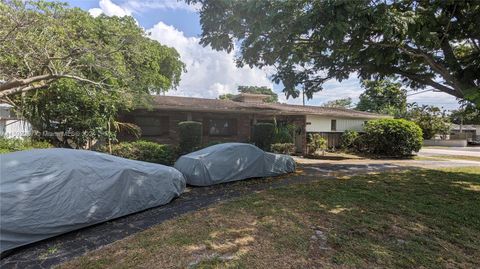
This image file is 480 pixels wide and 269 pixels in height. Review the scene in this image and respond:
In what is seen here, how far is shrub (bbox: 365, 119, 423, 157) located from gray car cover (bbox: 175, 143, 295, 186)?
9.56 m

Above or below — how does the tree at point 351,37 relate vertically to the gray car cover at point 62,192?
above

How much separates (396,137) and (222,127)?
10131mm

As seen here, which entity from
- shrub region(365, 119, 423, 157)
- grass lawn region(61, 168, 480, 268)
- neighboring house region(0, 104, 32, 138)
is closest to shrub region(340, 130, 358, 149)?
shrub region(365, 119, 423, 157)

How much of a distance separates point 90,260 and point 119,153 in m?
7.57

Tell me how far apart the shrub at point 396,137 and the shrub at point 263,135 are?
262 inches

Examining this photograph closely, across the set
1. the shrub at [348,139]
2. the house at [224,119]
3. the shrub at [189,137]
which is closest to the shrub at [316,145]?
the house at [224,119]

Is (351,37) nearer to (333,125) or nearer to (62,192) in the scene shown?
(62,192)

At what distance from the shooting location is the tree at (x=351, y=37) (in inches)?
225

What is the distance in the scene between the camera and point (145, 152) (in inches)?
434

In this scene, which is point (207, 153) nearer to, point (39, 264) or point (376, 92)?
point (39, 264)

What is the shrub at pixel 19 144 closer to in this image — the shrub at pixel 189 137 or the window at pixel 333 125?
the shrub at pixel 189 137

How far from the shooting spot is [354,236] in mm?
4668

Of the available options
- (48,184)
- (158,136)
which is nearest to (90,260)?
(48,184)

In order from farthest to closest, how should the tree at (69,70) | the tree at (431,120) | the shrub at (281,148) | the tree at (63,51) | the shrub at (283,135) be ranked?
1. the tree at (431,120)
2. the shrub at (283,135)
3. the shrub at (281,148)
4. the tree at (69,70)
5. the tree at (63,51)
